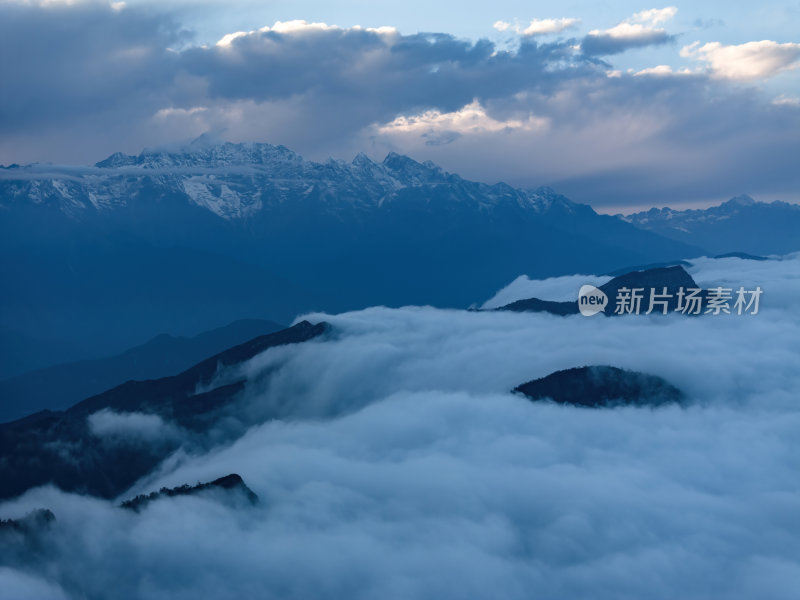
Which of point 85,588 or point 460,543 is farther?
point 460,543

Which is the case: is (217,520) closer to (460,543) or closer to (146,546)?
(146,546)

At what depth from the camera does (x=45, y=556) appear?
185375 millimetres

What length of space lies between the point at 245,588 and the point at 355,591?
23968 millimetres

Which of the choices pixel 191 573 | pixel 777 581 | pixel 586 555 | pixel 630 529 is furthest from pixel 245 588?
pixel 777 581

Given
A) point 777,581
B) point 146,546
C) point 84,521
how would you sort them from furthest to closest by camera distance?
point 84,521 < point 146,546 < point 777,581

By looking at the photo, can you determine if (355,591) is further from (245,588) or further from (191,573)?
(191,573)

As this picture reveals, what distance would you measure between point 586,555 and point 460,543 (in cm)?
3019

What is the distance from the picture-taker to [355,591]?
170 meters

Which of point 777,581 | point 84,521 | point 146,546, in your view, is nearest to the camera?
point 777,581

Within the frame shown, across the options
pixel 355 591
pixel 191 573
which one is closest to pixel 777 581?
pixel 355 591

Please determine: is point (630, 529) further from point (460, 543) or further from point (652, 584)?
point (460, 543)

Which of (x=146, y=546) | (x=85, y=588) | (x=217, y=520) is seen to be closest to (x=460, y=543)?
(x=217, y=520)

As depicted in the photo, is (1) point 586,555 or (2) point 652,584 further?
(1) point 586,555

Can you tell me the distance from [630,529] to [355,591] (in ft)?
235
